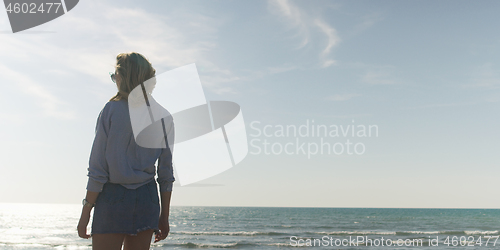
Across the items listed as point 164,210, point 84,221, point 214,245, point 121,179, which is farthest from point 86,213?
point 214,245

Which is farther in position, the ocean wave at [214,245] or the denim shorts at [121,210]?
the ocean wave at [214,245]

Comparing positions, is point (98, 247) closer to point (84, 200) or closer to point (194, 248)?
point (84, 200)

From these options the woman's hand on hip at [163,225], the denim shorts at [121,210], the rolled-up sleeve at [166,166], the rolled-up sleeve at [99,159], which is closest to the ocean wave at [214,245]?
the woman's hand on hip at [163,225]

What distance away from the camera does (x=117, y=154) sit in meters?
1.30

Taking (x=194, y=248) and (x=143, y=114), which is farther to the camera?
(x=194, y=248)

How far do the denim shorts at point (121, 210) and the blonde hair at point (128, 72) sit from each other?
0.36 m

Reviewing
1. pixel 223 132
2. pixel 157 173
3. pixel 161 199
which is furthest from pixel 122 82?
pixel 223 132

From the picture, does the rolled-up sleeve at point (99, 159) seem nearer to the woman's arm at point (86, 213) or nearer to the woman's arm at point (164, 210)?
the woman's arm at point (86, 213)

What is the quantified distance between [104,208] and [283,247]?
597 inches

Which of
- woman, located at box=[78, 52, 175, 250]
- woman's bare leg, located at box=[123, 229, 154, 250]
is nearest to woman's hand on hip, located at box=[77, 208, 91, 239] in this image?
woman, located at box=[78, 52, 175, 250]

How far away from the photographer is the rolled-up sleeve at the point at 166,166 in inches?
58.5

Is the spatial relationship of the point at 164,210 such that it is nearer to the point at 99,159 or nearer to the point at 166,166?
the point at 166,166

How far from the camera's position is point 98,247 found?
1275 mm

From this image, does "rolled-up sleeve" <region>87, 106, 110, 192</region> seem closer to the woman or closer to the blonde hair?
the woman
